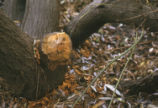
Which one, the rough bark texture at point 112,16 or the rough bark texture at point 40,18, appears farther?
the rough bark texture at point 40,18

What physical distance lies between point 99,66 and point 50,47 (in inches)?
52.9

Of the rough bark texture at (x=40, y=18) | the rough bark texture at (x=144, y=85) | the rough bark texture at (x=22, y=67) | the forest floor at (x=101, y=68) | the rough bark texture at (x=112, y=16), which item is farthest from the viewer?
the rough bark texture at (x=40, y=18)

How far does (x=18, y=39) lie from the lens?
166cm

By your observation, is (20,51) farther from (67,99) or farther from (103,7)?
(103,7)

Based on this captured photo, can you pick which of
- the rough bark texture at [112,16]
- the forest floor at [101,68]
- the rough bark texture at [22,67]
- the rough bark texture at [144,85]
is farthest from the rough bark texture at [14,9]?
the rough bark texture at [144,85]

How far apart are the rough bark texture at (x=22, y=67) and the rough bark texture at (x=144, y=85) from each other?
857mm

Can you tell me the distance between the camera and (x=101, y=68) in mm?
2887

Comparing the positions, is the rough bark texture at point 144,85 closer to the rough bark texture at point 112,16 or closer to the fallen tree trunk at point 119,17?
the fallen tree trunk at point 119,17

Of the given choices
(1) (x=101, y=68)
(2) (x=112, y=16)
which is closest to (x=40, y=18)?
(2) (x=112, y=16)

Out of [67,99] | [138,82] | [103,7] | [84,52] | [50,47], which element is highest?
[103,7]

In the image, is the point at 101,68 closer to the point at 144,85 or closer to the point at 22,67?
the point at 144,85

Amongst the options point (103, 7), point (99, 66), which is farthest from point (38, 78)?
point (103, 7)

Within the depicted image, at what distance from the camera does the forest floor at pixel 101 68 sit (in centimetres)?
217

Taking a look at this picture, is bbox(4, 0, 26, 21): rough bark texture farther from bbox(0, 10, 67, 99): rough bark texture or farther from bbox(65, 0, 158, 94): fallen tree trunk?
bbox(0, 10, 67, 99): rough bark texture
